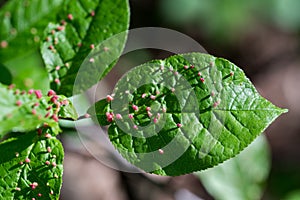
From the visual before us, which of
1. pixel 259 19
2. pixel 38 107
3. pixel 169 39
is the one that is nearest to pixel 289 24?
pixel 259 19

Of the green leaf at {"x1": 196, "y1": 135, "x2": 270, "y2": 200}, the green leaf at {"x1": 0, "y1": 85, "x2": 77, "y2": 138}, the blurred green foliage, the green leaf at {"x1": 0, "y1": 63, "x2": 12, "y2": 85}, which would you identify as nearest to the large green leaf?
the green leaf at {"x1": 0, "y1": 85, "x2": 77, "y2": 138}

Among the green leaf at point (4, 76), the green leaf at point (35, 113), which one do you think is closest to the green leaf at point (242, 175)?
the green leaf at point (4, 76)

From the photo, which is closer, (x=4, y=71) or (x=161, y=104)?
(x=161, y=104)

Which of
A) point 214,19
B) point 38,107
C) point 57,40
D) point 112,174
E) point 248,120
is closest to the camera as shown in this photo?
point 248,120

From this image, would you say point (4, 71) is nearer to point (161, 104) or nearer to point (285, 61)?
point (161, 104)

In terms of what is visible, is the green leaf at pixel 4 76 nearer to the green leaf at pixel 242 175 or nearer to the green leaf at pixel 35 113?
the green leaf at pixel 35 113

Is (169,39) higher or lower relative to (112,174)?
higher
